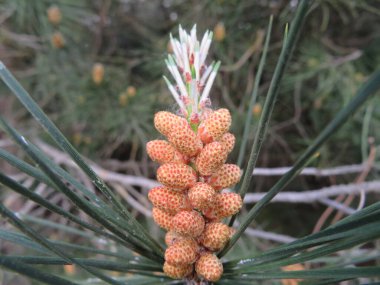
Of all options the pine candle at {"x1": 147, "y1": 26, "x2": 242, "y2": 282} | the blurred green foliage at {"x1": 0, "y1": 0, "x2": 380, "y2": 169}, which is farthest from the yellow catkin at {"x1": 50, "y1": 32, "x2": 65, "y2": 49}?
the pine candle at {"x1": 147, "y1": 26, "x2": 242, "y2": 282}

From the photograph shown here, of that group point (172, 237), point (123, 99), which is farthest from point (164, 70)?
point (172, 237)

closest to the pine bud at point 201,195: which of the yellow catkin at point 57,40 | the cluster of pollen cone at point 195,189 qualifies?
the cluster of pollen cone at point 195,189

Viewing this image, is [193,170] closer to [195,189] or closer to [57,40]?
[195,189]

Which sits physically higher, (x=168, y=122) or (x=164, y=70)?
(x=164, y=70)

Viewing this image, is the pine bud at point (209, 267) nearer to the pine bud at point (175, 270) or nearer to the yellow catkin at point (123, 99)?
the pine bud at point (175, 270)

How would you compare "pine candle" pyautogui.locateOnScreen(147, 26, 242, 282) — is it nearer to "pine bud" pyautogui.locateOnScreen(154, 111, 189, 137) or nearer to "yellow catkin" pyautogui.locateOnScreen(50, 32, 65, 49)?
"pine bud" pyautogui.locateOnScreen(154, 111, 189, 137)

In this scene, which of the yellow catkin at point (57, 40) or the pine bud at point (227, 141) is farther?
the yellow catkin at point (57, 40)
